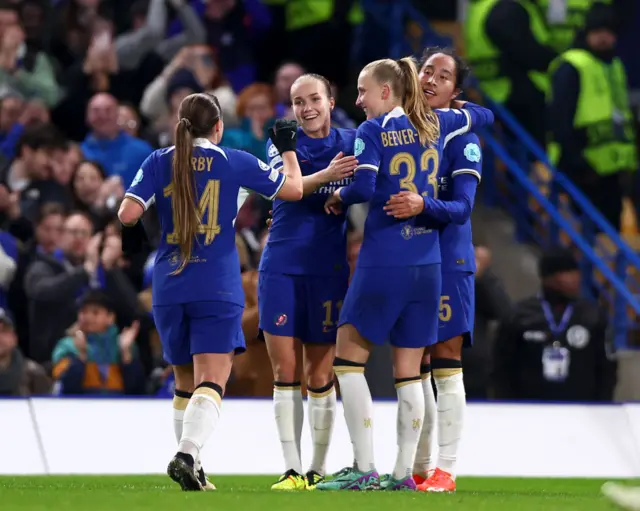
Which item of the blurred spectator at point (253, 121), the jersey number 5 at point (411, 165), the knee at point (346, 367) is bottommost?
the knee at point (346, 367)

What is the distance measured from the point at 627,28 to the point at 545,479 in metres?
8.32

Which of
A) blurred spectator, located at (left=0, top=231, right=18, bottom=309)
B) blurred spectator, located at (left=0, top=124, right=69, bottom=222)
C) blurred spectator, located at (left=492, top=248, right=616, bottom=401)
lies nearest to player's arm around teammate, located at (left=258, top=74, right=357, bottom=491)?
blurred spectator, located at (left=492, top=248, right=616, bottom=401)

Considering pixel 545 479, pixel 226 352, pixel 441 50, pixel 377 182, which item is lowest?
pixel 545 479

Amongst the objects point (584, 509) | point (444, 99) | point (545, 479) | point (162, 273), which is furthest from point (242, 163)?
point (545, 479)

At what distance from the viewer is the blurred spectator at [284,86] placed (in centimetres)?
1504

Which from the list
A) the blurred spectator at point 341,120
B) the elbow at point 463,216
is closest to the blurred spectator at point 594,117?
the blurred spectator at point 341,120

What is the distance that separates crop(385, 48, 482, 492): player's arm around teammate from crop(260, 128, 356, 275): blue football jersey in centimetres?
59

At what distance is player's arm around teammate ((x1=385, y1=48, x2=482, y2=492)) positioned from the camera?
29.3ft

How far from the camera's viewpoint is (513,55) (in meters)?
15.5

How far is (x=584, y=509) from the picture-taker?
7348 millimetres

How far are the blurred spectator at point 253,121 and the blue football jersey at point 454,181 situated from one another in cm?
546

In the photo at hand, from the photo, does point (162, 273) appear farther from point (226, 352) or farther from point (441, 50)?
point (441, 50)

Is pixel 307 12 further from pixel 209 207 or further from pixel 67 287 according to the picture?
pixel 209 207

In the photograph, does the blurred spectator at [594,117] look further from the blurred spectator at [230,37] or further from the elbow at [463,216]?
the elbow at [463,216]
